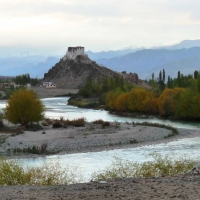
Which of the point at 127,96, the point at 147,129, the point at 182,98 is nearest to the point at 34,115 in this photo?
the point at 147,129

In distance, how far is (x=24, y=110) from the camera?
179ft

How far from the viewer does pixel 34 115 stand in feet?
180

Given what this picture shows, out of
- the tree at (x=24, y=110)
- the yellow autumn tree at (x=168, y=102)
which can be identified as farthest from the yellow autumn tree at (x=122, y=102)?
the tree at (x=24, y=110)

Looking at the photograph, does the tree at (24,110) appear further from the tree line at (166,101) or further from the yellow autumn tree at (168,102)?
the yellow autumn tree at (168,102)

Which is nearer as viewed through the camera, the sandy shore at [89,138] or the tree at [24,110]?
the sandy shore at [89,138]

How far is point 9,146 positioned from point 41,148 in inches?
130

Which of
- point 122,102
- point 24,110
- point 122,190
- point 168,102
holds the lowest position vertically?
point 122,190

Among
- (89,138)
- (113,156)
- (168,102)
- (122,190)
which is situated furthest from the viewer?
(168,102)

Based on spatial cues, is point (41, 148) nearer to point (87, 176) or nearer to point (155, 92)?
point (87, 176)

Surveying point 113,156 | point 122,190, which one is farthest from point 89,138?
point 122,190

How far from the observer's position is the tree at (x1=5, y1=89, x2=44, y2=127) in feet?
179

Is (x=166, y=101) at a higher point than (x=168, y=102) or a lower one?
higher

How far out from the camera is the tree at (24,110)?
54625 millimetres

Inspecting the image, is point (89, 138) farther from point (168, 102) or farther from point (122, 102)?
point (122, 102)
